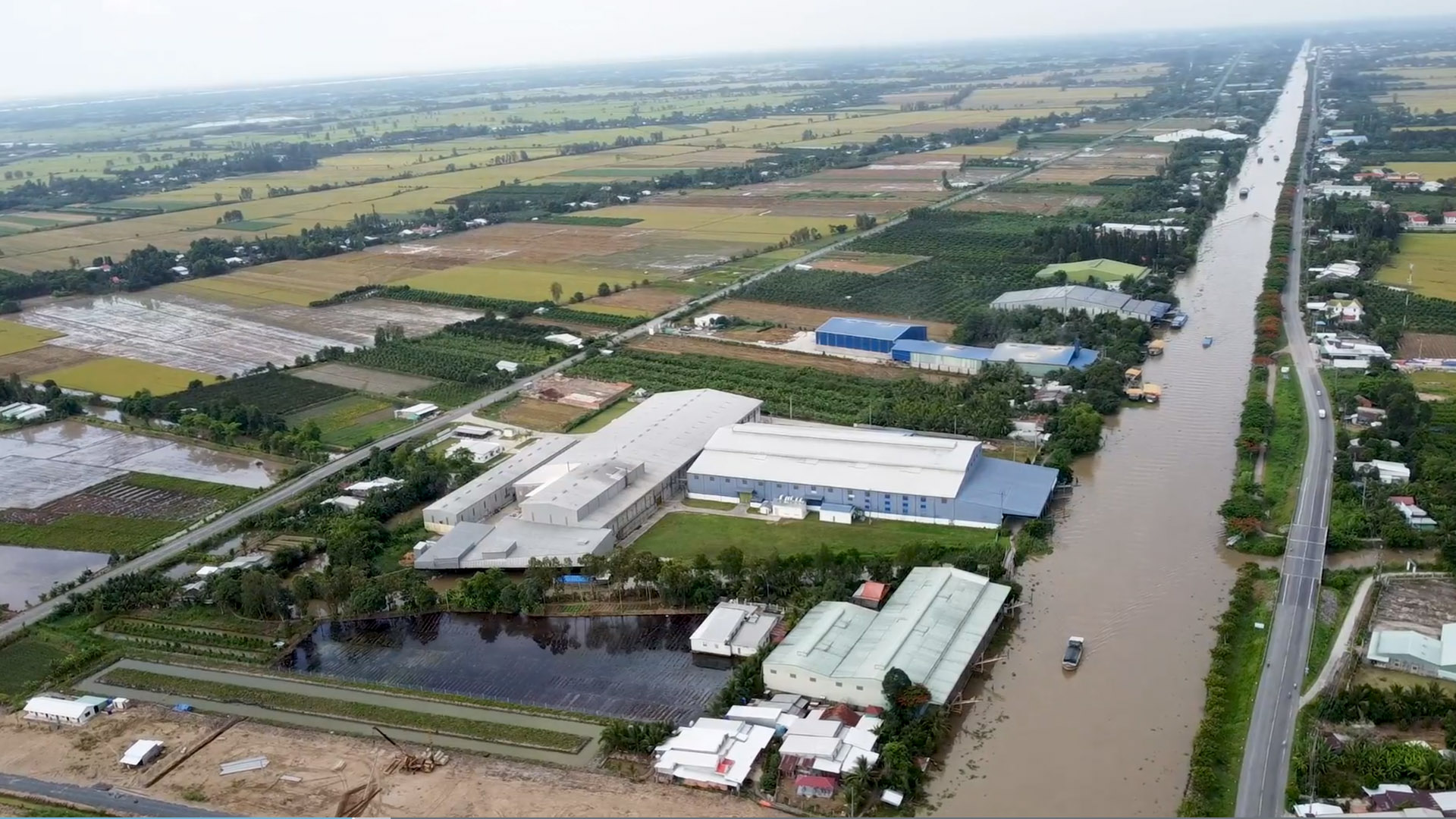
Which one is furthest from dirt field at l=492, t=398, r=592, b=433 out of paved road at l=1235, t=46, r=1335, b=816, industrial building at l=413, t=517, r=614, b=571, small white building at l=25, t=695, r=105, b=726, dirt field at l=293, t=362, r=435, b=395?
paved road at l=1235, t=46, r=1335, b=816

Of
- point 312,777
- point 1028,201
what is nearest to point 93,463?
point 312,777

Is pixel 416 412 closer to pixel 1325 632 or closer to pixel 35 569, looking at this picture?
pixel 35 569

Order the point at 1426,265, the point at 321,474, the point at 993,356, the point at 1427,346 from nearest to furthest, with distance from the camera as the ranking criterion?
1. the point at 321,474
2. the point at 1427,346
3. the point at 993,356
4. the point at 1426,265

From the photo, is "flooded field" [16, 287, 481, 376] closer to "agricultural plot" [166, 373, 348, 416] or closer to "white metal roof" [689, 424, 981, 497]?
"agricultural plot" [166, 373, 348, 416]

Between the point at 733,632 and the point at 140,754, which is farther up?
the point at 733,632

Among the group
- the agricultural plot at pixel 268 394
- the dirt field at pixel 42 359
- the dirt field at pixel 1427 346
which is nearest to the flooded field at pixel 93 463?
the agricultural plot at pixel 268 394

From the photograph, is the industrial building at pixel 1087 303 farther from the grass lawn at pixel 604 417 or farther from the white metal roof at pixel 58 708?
the white metal roof at pixel 58 708
